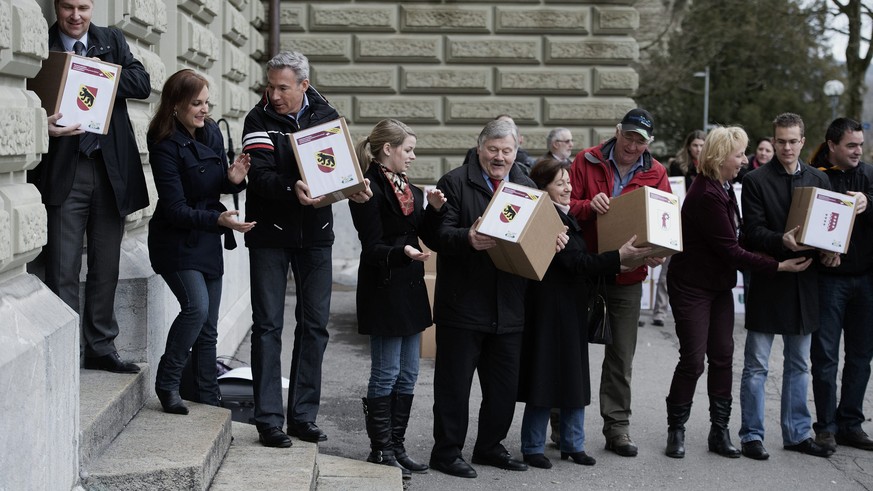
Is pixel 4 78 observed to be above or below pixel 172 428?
above

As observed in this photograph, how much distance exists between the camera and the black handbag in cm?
593

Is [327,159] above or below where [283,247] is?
above

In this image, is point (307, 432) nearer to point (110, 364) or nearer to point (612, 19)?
point (110, 364)

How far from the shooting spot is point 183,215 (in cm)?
483

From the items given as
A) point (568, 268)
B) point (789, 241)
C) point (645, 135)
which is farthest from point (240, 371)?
point (789, 241)

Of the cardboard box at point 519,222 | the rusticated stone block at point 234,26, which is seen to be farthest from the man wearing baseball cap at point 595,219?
the rusticated stone block at point 234,26

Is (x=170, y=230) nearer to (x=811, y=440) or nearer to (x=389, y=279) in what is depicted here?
(x=389, y=279)

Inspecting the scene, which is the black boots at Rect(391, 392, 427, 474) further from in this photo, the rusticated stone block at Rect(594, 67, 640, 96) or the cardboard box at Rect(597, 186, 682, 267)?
the rusticated stone block at Rect(594, 67, 640, 96)

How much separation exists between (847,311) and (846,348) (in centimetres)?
23

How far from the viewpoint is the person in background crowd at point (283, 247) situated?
196 inches

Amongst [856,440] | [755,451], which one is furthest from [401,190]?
[856,440]

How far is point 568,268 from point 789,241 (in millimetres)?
1231

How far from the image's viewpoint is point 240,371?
6.30 meters

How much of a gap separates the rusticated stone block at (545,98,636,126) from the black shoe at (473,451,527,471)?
22.1 ft
